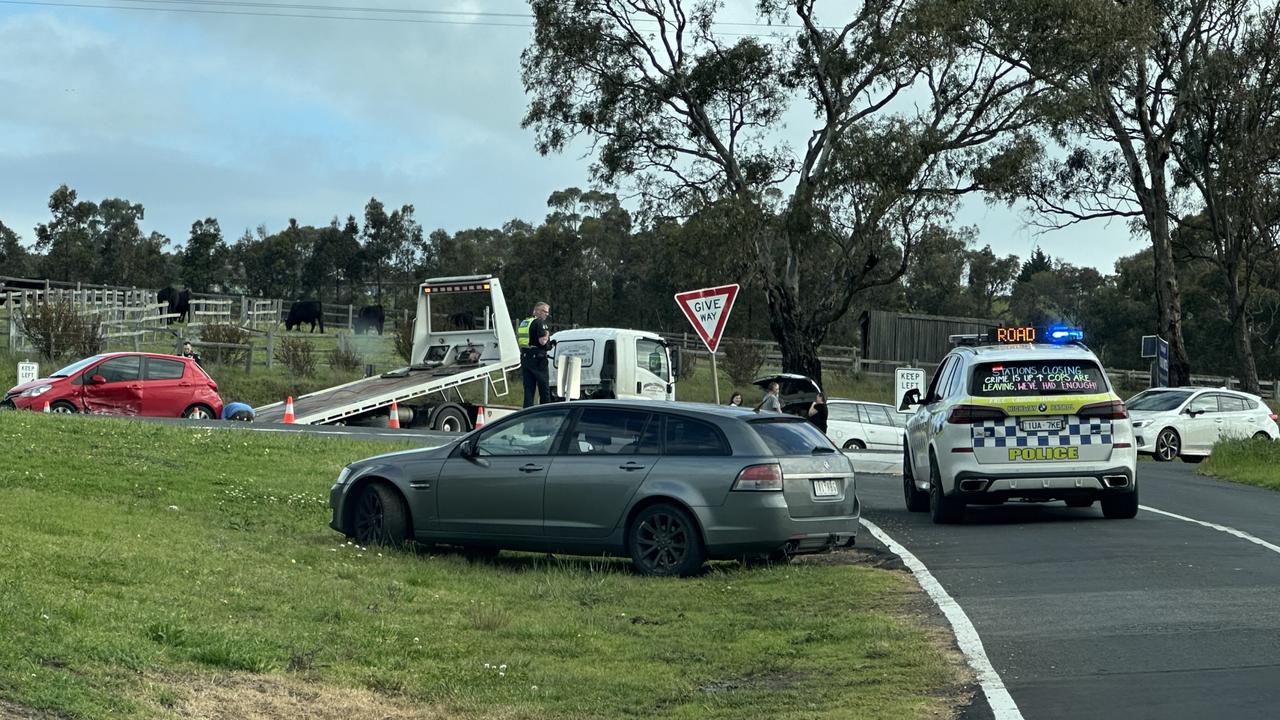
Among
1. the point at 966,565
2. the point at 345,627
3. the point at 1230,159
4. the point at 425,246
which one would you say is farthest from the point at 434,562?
the point at 425,246

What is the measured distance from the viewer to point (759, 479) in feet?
40.2

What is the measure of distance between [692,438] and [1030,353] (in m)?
4.56

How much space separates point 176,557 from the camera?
37.0ft

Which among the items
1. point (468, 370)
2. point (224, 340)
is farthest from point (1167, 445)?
point (224, 340)

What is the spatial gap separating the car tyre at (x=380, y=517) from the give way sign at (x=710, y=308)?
903 cm

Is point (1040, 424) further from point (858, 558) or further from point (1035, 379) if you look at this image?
point (858, 558)

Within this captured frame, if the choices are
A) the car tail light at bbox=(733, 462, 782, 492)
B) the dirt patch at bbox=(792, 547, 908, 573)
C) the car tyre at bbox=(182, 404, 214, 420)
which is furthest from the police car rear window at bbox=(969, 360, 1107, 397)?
the car tyre at bbox=(182, 404, 214, 420)

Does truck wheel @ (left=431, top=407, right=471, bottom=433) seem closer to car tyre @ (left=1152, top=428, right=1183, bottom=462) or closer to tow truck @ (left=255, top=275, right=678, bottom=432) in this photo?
tow truck @ (left=255, top=275, right=678, bottom=432)

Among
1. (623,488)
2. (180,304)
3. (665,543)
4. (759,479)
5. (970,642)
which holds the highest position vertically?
(180,304)

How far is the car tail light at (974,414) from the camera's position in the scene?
1534 cm

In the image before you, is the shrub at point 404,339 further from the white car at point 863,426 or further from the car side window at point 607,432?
the car side window at point 607,432

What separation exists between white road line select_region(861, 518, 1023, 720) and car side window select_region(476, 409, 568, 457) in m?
3.10

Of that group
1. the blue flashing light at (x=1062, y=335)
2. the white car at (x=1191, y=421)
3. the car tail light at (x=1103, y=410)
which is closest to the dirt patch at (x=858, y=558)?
the car tail light at (x=1103, y=410)

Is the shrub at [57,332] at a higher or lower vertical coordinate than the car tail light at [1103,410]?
higher
